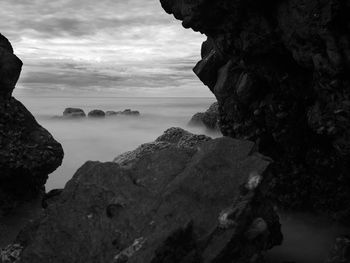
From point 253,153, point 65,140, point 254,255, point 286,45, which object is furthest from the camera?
point 65,140

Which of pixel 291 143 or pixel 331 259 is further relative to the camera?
pixel 291 143

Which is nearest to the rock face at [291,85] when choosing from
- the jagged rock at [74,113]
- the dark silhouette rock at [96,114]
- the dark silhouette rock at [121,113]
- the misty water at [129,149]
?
the misty water at [129,149]

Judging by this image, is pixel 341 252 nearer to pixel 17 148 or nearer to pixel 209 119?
pixel 17 148

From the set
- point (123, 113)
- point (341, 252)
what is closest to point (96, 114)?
point (123, 113)

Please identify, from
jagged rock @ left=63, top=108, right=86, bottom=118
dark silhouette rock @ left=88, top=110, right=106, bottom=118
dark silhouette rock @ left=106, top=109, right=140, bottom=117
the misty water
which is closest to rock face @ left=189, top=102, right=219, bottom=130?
the misty water

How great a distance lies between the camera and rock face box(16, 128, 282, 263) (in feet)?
46.0

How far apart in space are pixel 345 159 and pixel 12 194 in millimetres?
20740

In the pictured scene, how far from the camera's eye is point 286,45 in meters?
20.9

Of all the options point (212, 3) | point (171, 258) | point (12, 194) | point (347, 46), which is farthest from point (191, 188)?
point (12, 194)

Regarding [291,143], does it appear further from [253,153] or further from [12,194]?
[12,194]

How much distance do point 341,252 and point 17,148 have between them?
1978cm

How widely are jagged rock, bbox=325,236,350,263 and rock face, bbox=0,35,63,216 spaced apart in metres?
18.1

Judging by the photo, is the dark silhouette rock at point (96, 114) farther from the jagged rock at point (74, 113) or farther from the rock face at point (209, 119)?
the rock face at point (209, 119)

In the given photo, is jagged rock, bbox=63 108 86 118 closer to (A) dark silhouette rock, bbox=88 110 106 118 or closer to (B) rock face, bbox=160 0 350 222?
(A) dark silhouette rock, bbox=88 110 106 118
